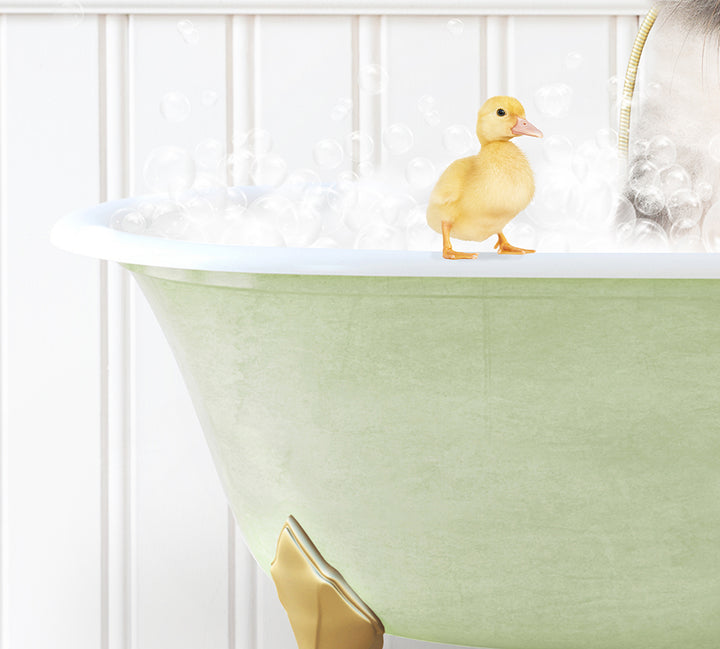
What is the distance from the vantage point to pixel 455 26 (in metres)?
1.52

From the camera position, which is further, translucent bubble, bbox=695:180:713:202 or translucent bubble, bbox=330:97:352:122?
translucent bubble, bbox=330:97:352:122

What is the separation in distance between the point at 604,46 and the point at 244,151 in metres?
0.66

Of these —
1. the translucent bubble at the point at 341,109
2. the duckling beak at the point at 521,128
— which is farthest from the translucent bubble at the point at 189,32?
the duckling beak at the point at 521,128

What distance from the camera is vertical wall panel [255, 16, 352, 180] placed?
155cm

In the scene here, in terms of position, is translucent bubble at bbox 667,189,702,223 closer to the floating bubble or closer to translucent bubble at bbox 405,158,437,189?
translucent bubble at bbox 405,158,437,189

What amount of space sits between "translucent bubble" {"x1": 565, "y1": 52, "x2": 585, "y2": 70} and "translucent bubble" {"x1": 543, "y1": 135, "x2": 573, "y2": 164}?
0.81 feet

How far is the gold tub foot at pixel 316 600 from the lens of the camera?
96 centimetres

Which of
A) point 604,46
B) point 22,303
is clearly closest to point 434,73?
point 604,46

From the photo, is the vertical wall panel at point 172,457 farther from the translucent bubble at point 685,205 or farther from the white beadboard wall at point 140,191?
the translucent bubble at point 685,205

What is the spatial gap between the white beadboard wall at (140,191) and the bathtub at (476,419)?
2.07 feet

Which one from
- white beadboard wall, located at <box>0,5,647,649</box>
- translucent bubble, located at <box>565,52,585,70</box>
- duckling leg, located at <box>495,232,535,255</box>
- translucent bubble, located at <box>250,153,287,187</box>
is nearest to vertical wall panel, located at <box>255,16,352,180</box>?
white beadboard wall, located at <box>0,5,647,649</box>

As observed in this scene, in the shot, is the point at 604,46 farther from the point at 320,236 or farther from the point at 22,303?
the point at 22,303

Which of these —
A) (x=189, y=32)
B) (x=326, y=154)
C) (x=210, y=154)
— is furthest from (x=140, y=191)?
(x=326, y=154)

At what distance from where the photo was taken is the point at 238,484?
1.02 m
